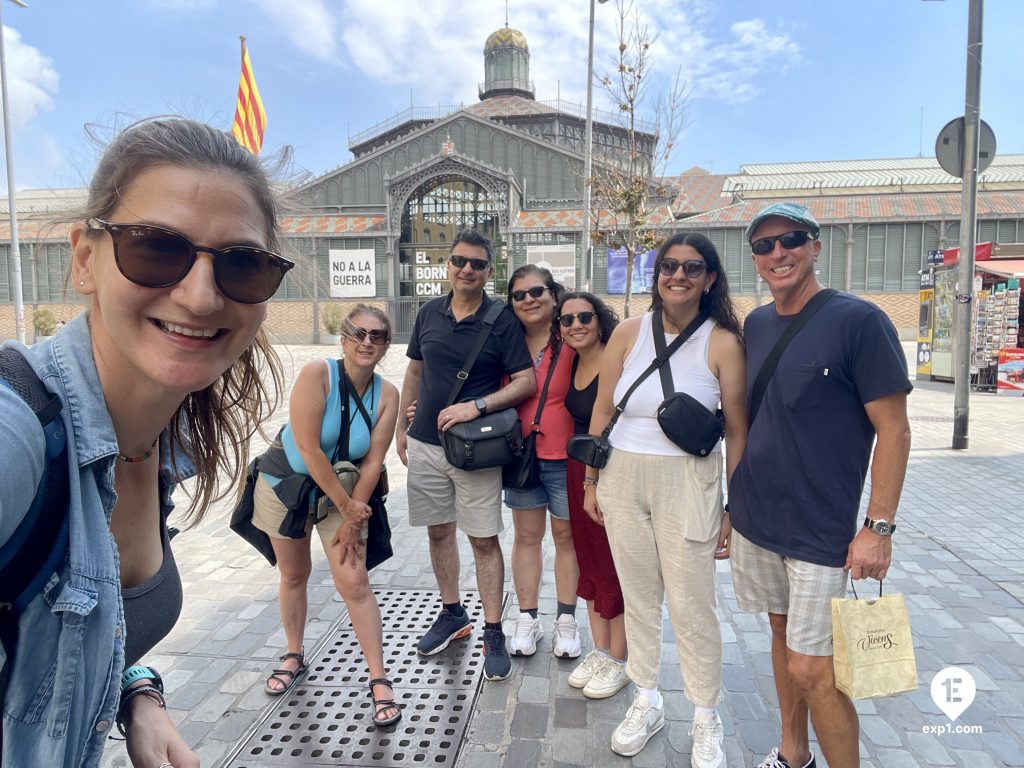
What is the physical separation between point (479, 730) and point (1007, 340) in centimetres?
1707

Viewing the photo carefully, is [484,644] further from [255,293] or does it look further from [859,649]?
[255,293]

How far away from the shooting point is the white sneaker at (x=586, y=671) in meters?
3.35

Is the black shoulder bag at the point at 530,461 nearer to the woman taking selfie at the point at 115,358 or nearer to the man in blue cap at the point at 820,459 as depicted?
A: the man in blue cap at the point at 820,459

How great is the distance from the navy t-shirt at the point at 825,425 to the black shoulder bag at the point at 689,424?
0.25m

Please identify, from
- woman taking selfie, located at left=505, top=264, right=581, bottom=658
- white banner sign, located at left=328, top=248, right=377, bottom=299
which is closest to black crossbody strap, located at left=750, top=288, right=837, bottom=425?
woman taking selfie, located at left=505, top=264, right=581, bottom=658

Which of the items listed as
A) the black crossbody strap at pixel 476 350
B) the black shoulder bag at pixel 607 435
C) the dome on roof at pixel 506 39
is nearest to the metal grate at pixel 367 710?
the black shoulder bag at pixel 607 435

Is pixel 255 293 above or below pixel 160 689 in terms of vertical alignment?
above

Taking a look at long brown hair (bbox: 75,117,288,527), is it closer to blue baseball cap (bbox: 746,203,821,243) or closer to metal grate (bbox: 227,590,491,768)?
metal grate (bbox: 227,590,491,768)

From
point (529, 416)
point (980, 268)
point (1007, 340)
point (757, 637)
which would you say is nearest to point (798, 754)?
point (757, 637)

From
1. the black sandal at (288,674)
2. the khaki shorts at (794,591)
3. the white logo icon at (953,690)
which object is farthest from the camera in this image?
the black sandal at (288,674)

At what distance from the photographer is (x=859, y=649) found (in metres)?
2.32

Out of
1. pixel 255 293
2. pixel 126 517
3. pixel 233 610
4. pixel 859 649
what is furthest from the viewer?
pixel 233 610

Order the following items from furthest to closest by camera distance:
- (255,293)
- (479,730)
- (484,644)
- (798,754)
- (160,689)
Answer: (484,644)
(479,730)
(798,754)
(160,689)
(255,293)

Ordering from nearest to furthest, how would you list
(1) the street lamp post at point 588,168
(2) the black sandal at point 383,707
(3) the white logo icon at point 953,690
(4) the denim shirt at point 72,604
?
1. (4) the denim shirt at point 72,604
2. (2) the black sandal at point 383,707
3. (3) the white logo icon at point 953,690
4. (1) the street lamp post at point 588,168
